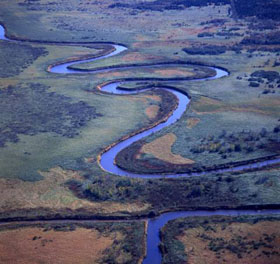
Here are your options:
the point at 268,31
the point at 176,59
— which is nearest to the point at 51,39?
the point at 176,59

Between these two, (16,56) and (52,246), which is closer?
(52,246)

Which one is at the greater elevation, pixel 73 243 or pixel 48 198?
pixel 48 198

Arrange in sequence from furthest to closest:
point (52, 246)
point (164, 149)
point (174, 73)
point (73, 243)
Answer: point (174, 73) → point (164, 149) → point (73, 243) → point (52, 246)

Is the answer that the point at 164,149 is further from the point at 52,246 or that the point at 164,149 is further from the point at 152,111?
the point at 52,246

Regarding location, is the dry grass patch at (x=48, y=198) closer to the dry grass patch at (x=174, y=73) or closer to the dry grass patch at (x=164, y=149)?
the dry grass patch at (x=164, y=149)

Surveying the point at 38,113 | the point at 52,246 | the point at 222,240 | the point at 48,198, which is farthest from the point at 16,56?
the point at 222,240

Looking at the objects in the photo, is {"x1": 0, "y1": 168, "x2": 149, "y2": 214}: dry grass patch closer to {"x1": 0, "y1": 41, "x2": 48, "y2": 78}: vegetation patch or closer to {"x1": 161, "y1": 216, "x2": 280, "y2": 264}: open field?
{"x1": 161, "y1": 216, "x2": 280, "y2": 264}: open field

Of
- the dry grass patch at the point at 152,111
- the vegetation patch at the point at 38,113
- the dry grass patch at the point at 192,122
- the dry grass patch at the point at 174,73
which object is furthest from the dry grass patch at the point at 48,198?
the dry grass patch at the point at 174,73
